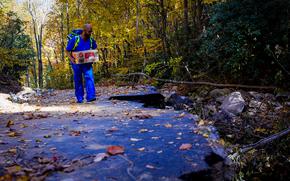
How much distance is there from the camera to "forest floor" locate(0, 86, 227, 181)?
2.32m

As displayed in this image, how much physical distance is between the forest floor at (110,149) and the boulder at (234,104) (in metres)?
2.27

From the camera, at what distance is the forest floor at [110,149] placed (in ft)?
7.61

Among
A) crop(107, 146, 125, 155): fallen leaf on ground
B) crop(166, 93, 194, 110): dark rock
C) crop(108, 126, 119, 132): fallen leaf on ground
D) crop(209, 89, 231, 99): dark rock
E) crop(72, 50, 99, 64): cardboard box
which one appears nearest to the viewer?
crop(107, 146, 125, 155): fallen leaf on ground

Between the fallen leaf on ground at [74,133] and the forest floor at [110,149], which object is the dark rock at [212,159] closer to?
the forest floor at [110,149]

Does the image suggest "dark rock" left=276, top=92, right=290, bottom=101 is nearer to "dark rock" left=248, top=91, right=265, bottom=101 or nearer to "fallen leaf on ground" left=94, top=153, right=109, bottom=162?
"dark rock" left=248, top=91, right=265, bottom=101

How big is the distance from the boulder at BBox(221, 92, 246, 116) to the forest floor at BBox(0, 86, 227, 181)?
2265mm

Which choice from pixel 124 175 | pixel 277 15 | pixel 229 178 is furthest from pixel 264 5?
pixel 124 175

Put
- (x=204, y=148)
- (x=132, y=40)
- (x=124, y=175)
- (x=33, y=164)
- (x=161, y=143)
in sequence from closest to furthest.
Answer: (x=124, y=175) → (x=33, y=164) → (x=204, y=148) → (x=161, y=143) → (x=132, y=40)

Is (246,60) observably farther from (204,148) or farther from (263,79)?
(204,148)

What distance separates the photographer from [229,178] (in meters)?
2.64

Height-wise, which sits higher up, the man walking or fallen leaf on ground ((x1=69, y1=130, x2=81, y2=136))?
the man walking

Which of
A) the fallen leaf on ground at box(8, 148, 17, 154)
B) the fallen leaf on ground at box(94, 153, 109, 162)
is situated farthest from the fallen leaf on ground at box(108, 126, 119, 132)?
the fallen leaf on ground at box(8, 148, 17, 154)

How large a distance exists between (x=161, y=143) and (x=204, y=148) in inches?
18.3

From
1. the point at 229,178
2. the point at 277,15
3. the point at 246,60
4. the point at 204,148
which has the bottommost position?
the point at 229,178
